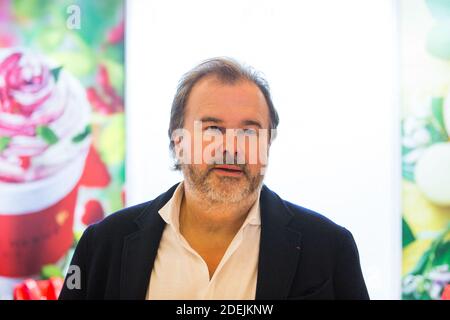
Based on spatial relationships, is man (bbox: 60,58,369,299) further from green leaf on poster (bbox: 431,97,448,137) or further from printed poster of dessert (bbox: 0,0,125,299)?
green leaf on poster (bbox: 431,97,448,137)

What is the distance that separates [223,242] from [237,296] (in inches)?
6.0

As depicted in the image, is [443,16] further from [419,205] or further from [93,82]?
[93,82]

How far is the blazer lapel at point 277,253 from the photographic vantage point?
1267mm

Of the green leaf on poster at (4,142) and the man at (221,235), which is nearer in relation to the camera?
the man at (221,235)

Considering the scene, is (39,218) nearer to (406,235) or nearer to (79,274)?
(79,274)

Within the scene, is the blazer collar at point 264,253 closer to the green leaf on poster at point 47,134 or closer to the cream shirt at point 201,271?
the cream shirt at point 201,271

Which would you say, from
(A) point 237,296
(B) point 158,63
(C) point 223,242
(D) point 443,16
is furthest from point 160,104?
(D) point 443,16

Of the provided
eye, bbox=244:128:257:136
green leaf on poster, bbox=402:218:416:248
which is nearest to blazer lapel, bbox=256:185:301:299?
eye, bbox=244:128:257:136

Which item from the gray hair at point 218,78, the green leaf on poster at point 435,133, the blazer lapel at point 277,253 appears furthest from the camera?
the green leaf on poster at point 435,133

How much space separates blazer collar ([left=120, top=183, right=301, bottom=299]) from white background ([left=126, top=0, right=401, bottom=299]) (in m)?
0.26

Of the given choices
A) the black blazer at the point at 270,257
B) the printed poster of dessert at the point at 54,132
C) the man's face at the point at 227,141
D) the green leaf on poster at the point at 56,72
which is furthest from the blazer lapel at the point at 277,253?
the green leaf on poster at the point at 56,72

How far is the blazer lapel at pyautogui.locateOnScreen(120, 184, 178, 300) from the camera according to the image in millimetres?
1298

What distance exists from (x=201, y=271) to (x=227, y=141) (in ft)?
1.17

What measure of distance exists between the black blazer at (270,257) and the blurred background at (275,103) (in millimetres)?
235
